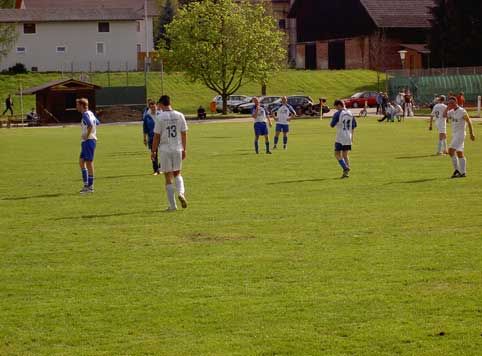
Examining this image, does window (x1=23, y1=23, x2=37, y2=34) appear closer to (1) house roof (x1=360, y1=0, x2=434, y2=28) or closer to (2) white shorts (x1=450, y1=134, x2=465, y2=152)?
(1) house roof (x1=360, y1=0, x2=434, y2=28)

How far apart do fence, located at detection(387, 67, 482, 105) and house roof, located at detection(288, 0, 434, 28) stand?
54.1 feet

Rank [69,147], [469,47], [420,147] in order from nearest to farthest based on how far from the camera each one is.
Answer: [420,147] < [69,147] < [469,47]

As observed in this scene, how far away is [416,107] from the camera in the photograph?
237 feet

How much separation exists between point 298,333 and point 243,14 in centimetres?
6839

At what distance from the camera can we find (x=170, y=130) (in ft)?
53.7

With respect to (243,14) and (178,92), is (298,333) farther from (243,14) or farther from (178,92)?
(178,92)

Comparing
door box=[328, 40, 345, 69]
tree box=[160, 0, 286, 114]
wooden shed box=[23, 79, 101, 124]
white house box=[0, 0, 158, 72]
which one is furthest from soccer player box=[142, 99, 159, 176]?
door box=[328, 40, 345, 69]

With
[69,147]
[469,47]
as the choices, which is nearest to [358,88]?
[469,47]

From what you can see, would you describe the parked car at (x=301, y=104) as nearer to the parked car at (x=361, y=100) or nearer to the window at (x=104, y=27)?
the parked car at (x=361, y=100)

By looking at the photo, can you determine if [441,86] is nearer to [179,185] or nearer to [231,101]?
[231,101]

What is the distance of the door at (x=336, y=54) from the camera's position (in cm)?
9625

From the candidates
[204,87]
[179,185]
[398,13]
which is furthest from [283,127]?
[398,13]

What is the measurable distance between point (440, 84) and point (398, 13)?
77.0 ft

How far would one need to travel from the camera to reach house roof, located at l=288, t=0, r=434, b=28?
9100 cm
